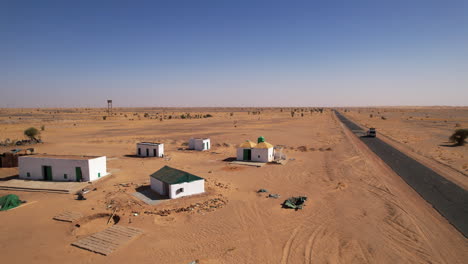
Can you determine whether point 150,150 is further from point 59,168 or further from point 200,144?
point 59,168

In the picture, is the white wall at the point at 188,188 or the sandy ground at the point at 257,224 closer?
the sandy ground at the point at 257,224

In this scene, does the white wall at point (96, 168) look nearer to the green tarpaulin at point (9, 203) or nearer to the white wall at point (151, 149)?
the green tarpaulin at point (9, 203)

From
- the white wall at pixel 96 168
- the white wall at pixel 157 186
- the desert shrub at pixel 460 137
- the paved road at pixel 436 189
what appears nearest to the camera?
the paved road at pixel 436 189

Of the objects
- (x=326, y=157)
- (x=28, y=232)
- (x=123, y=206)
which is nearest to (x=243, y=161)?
(x=326, y=157)

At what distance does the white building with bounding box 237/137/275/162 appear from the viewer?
3084 centimetres

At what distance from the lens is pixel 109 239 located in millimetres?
13406

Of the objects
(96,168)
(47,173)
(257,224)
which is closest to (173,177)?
(257,224)

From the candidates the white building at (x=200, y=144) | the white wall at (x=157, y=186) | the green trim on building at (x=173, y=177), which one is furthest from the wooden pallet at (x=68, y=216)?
the white building at (x=200, y=144)

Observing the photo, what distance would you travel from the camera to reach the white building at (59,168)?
74.8 ft

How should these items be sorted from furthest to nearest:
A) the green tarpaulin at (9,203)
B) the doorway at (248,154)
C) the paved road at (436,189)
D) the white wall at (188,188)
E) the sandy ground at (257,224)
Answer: the doorway at (248,154), the white wall at (188,188), the green tarpaulin at (9,203), the paved road at (436,189), the sandy ground at (257,224)

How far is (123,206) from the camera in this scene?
58.2 ft

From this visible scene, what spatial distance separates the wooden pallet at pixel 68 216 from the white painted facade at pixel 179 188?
5456 mm

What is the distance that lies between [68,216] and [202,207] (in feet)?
26.9

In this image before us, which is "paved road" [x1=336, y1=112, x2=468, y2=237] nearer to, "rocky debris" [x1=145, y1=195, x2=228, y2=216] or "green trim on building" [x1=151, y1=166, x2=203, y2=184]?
"rocky debris" [x1=145, y1=195, x2=228, y2=216]
